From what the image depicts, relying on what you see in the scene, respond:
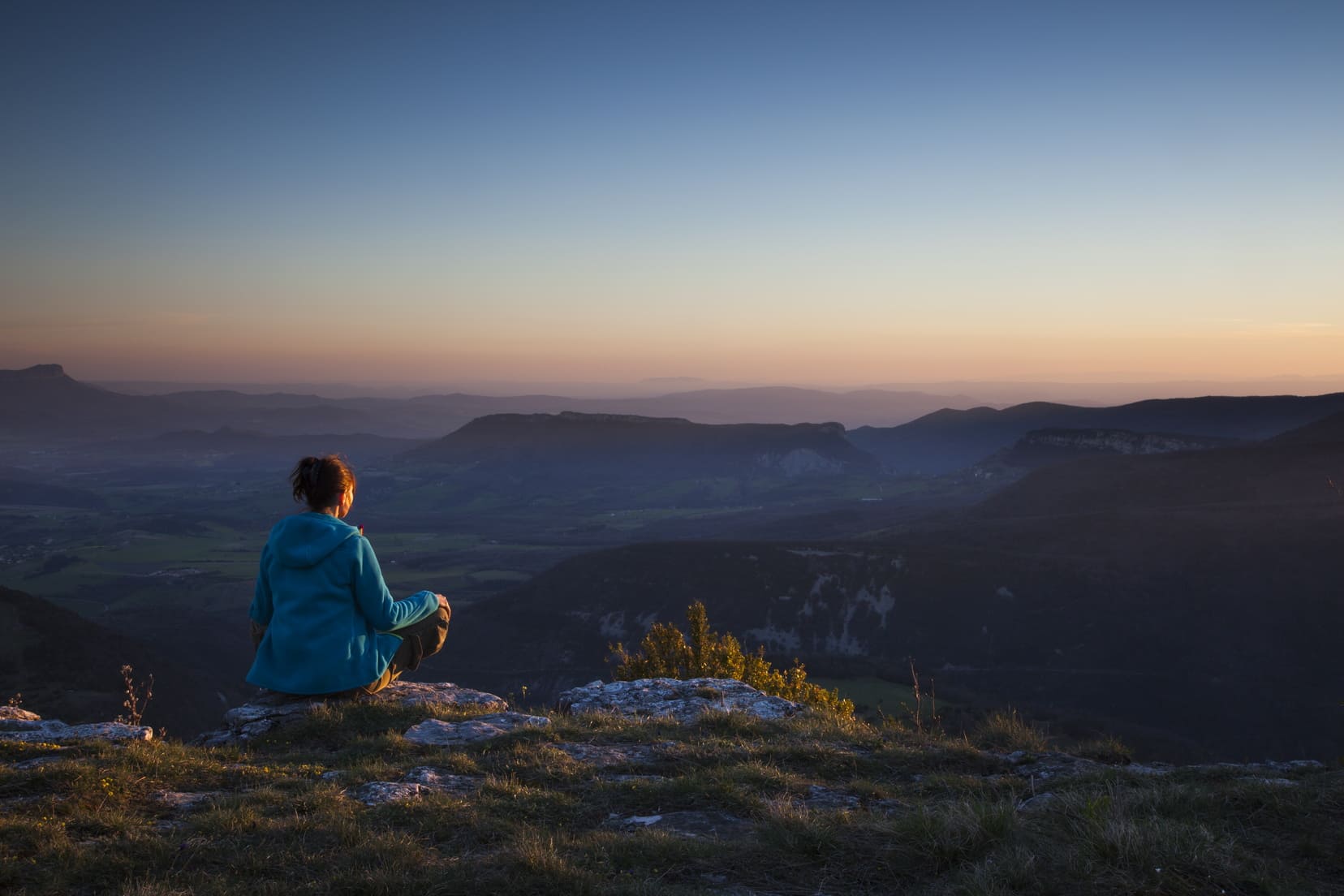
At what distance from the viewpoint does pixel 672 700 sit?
9492 mm

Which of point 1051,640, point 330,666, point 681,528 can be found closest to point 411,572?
point 681,528

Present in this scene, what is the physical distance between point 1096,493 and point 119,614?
130675mm

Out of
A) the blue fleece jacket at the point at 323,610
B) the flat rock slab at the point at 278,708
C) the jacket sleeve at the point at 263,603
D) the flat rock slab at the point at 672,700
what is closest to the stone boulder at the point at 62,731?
the flat rock slab at the point at 278,708

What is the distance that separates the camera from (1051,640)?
67625 mm

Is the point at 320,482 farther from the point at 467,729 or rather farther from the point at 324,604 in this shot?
the point at 467,729

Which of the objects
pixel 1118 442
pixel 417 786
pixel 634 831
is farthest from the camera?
pixel 1118 442

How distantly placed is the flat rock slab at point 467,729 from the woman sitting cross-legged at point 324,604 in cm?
78

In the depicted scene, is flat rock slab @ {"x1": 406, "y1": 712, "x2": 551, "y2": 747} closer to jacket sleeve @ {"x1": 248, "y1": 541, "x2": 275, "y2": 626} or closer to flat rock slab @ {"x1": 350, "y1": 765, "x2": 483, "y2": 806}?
flat rock slab @ {"x1": 350, "y1": 765, "x2": 483, "y2": 806}

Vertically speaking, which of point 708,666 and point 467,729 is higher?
point 467,729

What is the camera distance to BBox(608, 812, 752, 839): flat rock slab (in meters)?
4.57

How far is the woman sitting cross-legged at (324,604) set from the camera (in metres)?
6.32

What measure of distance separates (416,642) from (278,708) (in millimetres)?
1421

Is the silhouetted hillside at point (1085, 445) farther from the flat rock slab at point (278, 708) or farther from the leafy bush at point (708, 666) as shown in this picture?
the flat rock slab at point (278, 708)

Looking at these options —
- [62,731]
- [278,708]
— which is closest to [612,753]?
[278,708]
